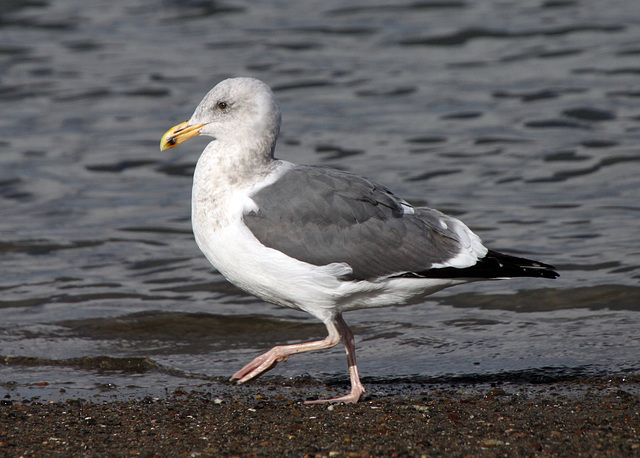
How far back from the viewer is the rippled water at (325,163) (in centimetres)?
719

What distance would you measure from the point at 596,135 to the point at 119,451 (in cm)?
886

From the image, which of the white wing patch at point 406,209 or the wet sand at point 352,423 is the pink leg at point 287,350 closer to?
the wet sand at point 352,423

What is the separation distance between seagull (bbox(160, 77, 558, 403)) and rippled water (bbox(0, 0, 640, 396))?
895 mm

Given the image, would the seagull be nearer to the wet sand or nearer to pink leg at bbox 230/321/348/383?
pink leg at bbox 230/321/348/383

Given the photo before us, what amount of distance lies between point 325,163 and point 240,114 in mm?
5037

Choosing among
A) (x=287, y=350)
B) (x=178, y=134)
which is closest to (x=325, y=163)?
(x=178, y=134)

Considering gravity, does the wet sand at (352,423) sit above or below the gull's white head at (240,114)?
below

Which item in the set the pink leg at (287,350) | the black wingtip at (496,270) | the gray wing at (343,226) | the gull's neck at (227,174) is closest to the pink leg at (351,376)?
the pink leg at (287,350)

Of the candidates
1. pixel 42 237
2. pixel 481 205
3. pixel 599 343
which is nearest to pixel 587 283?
pixel 599 343

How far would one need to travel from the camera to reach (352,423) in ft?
17.0

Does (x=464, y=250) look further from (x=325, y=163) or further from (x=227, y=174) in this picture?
(x=325, y=163)

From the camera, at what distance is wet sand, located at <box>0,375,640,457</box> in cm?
466

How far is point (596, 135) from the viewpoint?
467 inches

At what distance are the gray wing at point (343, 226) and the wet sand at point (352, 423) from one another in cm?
91
